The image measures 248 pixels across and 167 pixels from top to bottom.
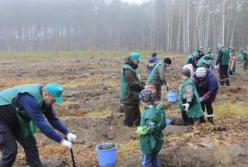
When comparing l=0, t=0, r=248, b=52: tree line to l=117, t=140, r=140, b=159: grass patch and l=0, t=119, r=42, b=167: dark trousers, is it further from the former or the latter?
l=0, t=119, r=42, b=167: dark trousers

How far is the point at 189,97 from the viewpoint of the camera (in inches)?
321

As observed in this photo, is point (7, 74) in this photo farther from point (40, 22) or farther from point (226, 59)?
point (40, 22)

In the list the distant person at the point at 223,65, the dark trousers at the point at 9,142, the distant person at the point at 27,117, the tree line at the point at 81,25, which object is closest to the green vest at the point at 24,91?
the distant person at the point at 27,117

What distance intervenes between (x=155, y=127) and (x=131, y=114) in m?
3.70

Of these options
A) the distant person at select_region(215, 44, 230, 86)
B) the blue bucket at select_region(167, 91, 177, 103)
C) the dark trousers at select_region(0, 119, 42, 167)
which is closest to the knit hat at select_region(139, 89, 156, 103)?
the dark trousers at select_region(0, 119, 42, 167)

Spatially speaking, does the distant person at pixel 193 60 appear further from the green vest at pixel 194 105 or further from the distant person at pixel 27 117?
the distant person at pixel 27 117

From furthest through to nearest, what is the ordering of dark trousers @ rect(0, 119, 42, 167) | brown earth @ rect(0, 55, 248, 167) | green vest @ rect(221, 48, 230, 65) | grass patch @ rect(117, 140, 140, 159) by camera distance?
1. green vest @ rect(221, 48, 230, 65)
2. grass patch @ rect(117, 140, 140, 159)
3. brown earth @ rect(0, 55, 248, 167)
4. dark trousers @ rect(0, 119, 42, 167)

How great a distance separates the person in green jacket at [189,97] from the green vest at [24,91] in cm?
383

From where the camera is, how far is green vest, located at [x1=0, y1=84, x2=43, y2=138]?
16.3 ft

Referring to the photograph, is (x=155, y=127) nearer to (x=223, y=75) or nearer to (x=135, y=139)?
(x=135, y=139)

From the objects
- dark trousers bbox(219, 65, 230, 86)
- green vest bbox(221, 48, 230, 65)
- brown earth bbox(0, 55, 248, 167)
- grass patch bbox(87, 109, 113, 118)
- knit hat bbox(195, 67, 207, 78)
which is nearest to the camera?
brown earth bbox(0, 55, 248, 167)

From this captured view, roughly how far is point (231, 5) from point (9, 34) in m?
42.2

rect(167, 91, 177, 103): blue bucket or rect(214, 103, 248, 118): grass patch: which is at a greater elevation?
rect(167, 91, 177, 103): blue bucket

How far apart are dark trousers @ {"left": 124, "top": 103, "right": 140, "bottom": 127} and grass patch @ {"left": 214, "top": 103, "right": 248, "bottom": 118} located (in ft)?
7.66
